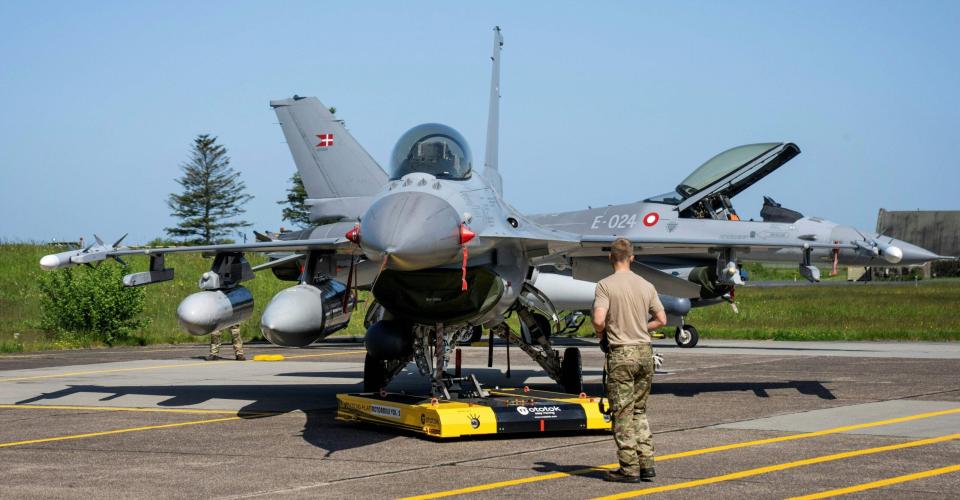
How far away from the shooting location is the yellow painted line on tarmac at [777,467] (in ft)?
26.1

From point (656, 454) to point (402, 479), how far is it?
255 centimetres

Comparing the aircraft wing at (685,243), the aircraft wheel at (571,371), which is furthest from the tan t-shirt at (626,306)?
the aircraft wheel at (571,371)

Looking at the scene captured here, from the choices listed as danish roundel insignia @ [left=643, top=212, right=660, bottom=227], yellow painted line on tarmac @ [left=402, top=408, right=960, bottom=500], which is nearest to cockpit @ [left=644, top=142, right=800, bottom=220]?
danish roundel insignia @ [left=643, top=212, right=660, bottom=227]

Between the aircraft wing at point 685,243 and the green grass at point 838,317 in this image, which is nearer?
the aircraft wing at point 685,243

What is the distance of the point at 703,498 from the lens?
7.64 meters

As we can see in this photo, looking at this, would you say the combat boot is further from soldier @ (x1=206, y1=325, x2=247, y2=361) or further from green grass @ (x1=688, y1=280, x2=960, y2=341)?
green grass @ (x1=688, y1=280, x2=960, y2=341)

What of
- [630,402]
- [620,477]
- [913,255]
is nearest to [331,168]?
[913,255]

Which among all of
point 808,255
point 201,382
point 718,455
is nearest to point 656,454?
point 718,455

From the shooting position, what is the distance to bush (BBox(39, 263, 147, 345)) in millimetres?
31625

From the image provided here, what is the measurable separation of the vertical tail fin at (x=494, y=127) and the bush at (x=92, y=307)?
17363mm

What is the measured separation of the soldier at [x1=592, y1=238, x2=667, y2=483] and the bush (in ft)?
83.2

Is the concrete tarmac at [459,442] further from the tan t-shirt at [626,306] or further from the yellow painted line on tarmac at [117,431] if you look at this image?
the tan t-shirt at [626,306]

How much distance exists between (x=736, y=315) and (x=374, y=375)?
1048 inches

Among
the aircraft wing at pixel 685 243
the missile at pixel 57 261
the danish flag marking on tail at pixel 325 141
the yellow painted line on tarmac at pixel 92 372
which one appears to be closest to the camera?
the aircraft wing at pixel 685 243
